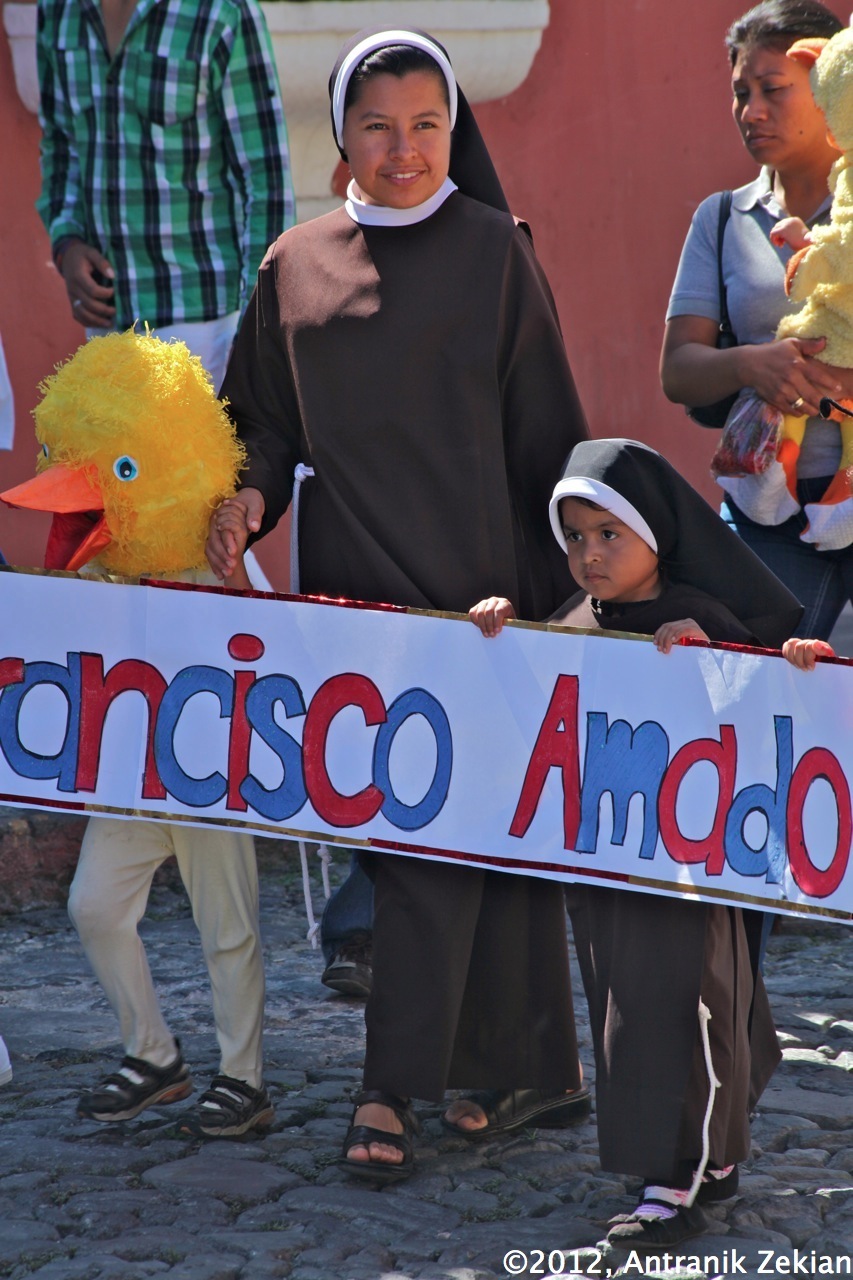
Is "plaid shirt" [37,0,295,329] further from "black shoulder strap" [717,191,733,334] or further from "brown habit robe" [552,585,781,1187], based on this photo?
"brown habit robe" [552,585,781,1187]

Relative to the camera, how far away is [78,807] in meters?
3.51

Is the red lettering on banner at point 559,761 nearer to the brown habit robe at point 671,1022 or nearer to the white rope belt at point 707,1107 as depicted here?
the brown habit robe at point 671,1022

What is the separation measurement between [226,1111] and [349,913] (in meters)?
1.04

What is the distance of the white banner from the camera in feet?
10.5

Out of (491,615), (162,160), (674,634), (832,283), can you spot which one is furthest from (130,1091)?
(162,160)

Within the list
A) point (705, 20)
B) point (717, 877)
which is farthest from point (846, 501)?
point (705, 20)

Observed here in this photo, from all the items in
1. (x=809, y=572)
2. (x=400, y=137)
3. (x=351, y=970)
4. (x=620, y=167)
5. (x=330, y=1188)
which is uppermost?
(x=620, y=167)

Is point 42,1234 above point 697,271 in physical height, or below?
below

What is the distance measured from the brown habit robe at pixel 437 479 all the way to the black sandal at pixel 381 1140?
0.03 metres

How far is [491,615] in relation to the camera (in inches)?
132

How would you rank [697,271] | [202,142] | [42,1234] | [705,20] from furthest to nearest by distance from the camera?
[705,20] → [202,142] → [697,271] → [42,1234]

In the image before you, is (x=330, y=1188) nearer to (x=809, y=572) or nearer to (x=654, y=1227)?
(x=654, y=1227)

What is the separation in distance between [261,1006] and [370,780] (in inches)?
22.1

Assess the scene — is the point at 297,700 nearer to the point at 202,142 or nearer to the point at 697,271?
the point at 697,271
